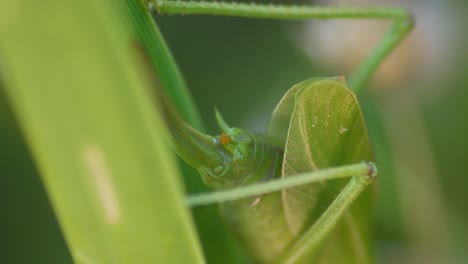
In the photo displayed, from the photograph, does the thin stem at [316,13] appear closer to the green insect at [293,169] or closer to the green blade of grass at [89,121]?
the green insect at [293,169]

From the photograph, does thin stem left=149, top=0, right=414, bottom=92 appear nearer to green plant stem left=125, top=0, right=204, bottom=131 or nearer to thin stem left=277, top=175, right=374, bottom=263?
green plant stem left=125, top=0, right=204, bottom=131

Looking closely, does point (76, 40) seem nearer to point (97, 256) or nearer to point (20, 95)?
point (20, 95)

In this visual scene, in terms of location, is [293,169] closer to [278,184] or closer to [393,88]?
[278,184]

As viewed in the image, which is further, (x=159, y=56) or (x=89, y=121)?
(x=159, y=56)

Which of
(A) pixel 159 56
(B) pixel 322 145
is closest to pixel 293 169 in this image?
(B) pixel 322 145

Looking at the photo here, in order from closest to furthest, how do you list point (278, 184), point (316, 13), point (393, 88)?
point (278, 184) < point (316, 13) < point (393, 88)

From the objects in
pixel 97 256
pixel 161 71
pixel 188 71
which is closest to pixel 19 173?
pixel 188 71
